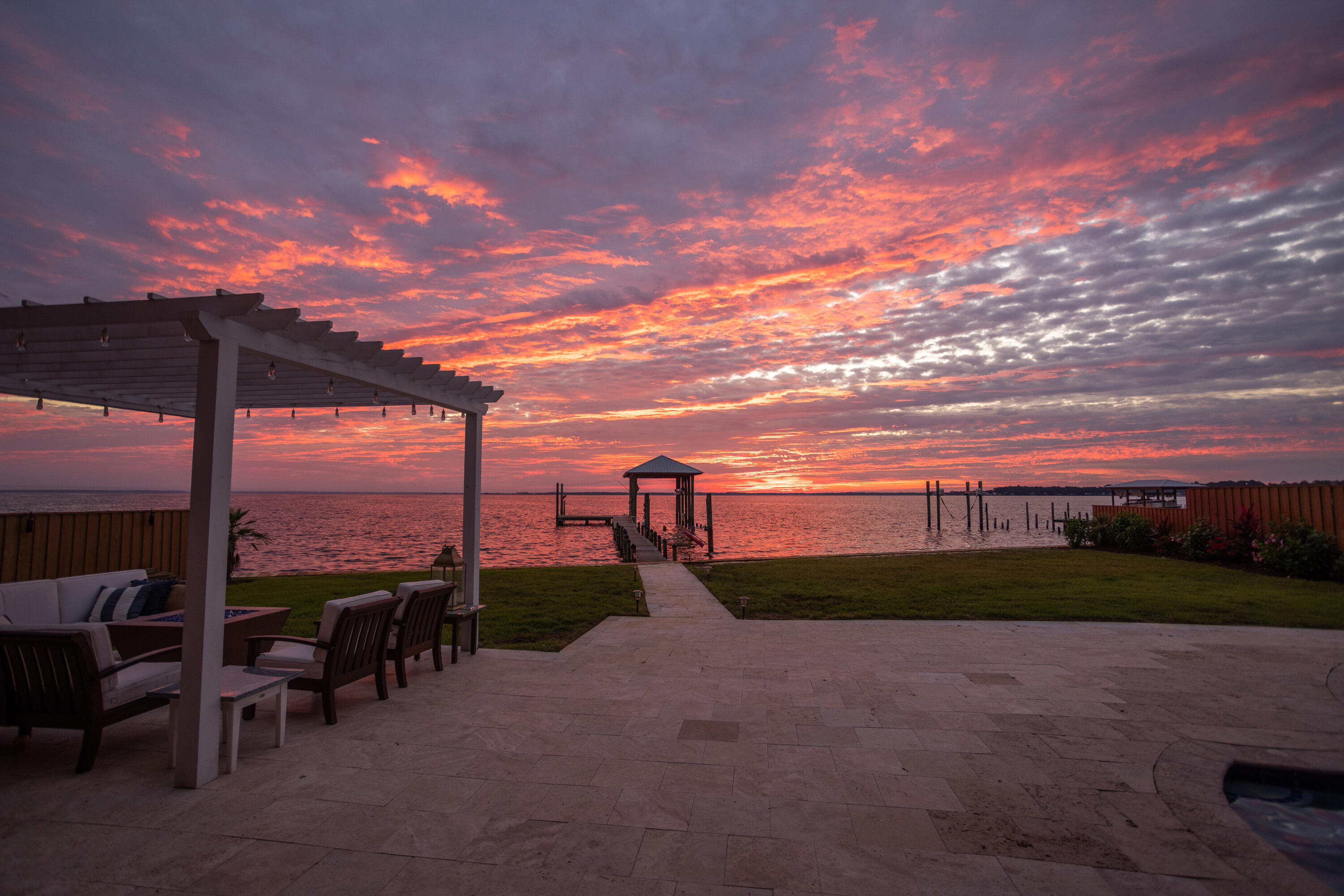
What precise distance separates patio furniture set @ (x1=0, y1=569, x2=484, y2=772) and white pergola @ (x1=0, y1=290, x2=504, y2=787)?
0.30 metres

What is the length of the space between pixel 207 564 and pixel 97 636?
0.89m

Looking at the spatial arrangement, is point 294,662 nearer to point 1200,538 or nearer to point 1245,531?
point 1245,531

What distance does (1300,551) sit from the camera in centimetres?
1091

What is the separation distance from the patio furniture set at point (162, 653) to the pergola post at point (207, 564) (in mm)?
135

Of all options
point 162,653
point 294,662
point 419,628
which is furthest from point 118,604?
point 419,628

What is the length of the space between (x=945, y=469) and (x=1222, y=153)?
49620 millimetres

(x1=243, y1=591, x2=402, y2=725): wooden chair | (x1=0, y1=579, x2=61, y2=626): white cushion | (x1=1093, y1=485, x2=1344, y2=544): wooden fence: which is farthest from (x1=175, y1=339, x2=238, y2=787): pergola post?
(x1=1093, y1=485, x2=1344, y2=544): wooden fence

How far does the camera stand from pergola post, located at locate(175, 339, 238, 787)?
11.0 feet

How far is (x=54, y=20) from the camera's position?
612 centimetres

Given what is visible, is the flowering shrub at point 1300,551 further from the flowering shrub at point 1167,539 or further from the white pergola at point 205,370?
the white pergola at point 205,370

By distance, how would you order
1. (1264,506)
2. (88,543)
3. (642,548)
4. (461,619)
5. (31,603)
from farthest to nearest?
1. (642,548)
2. (1264,506)
3. (88,543)
4. (461,619)
5. (31,603)

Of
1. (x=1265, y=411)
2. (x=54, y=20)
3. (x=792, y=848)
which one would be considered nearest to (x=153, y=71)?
(x=54, y=20)

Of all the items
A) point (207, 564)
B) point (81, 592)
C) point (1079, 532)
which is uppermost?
point (207, 564)

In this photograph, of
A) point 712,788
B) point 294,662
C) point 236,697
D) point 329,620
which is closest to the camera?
point 712,788
